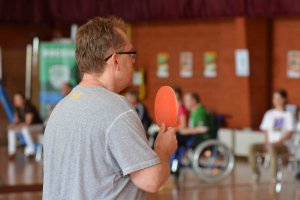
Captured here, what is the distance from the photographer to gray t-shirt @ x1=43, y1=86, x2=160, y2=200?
220cm

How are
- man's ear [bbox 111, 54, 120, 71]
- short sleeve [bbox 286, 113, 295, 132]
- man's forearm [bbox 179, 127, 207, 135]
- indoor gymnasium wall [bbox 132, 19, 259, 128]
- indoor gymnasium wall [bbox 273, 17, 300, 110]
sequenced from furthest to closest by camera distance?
indoor gymnasium wall [bbox 132, 19, 259, 128] → indoor gymnasium wall [bbox 273, 17, 300, 110] → short sleeve [bbox 286, 113, 295, 132] → man's forearm [bbox 179, 127, 207, 135] → man's ear [bbox 111, 54, 120, 71]

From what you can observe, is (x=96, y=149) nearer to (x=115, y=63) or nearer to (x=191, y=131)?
(x=115, y=63)

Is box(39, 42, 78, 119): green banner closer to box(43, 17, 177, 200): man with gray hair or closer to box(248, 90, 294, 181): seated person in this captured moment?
box(248, 90, 294, 181): seated person

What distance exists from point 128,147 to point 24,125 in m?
10.1

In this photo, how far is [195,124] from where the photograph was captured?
9.46 m

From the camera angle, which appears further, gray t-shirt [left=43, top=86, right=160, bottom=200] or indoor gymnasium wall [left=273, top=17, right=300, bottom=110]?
indoor gymnasium wall [left=273, top=17, right=300, bottom=110]

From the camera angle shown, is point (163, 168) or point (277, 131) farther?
point (277, 131)

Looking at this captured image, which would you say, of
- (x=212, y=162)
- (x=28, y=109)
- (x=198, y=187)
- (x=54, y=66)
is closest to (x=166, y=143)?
(x=198, y=187)

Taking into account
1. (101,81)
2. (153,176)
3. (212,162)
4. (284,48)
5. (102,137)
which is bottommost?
(212,162)

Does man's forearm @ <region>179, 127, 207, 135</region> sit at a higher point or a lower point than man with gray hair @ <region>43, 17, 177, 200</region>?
lower

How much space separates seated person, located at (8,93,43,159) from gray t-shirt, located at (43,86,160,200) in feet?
32.2

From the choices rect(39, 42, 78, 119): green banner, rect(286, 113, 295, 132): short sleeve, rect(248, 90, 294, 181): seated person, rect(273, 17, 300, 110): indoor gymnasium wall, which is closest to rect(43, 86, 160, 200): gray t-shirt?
rect(248, 90, 294, 181): seated person

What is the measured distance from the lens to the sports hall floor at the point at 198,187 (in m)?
8.12

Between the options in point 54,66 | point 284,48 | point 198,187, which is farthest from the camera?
point 54,66
